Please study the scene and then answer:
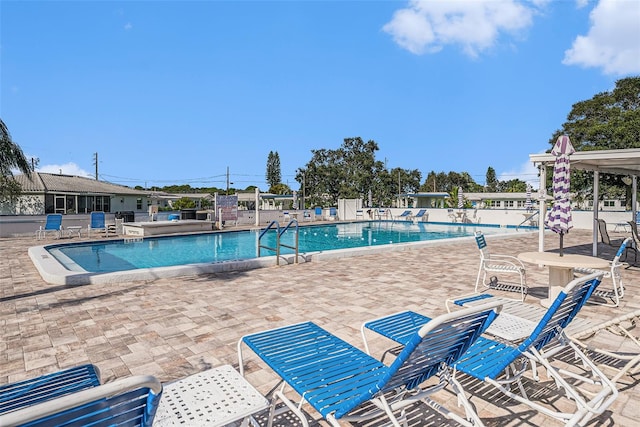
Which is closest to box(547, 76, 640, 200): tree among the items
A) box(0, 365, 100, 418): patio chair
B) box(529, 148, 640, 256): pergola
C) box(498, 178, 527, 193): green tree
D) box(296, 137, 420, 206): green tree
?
box(529, 148, 640, 256): pergola

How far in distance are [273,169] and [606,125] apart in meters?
69.6

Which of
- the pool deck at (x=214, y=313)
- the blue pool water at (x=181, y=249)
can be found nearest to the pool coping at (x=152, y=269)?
the pool deck at (x=214, y=313)

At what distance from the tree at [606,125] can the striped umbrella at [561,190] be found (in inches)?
694

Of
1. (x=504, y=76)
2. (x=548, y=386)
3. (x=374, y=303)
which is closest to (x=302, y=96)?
(x=504, y=76)

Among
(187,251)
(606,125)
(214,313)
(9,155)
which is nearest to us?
(214,313)

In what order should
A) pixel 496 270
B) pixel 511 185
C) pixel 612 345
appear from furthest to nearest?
pixel 511 185 → pixel 496 270 → pixel 612 345

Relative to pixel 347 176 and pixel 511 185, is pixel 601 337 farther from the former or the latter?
pixel 511 185

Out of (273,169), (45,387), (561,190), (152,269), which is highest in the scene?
(273,169)

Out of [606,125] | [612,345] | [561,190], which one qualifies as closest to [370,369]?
[612,345]

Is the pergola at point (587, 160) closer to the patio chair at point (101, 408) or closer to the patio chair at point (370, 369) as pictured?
the patio chair at point (370, 369)

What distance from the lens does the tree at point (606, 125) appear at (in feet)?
67.2

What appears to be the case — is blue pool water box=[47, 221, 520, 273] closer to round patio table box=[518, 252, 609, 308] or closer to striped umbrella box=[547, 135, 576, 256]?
round patio table box=[518, 252, 609, 308]

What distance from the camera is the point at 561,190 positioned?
17.9ft

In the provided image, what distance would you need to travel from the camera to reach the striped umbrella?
5285 millimetres
